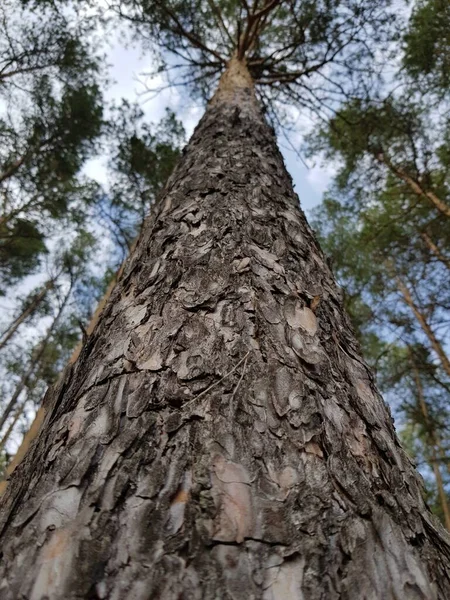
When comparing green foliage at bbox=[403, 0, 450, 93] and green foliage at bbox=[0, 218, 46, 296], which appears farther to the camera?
green foliage at bbox=[0, 218, 46, 296]

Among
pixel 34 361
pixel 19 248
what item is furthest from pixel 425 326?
pixel 34 361

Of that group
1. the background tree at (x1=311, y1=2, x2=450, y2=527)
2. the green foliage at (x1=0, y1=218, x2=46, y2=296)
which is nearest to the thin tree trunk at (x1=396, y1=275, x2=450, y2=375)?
the background tree at (x1=311, y1=2, x2=450, y2=527)

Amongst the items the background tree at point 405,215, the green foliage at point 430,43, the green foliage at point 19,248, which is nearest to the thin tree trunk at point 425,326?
the background tree at point 405,215

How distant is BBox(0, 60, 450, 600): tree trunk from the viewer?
62 centimetres

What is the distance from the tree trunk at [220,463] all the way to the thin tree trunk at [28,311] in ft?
35.7

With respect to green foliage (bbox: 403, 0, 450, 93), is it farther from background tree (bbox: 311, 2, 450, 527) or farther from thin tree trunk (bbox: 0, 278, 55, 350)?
thin tree trunk (bbox: 0, 278, 55, 350)

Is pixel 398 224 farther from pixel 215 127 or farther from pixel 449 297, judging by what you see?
pixel 215 127

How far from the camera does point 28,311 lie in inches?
462

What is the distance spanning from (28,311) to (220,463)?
40.0 feet

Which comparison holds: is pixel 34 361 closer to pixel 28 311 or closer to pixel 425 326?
pixel 28 311

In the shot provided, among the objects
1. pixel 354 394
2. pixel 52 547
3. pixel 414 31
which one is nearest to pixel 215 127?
pixel 354 394

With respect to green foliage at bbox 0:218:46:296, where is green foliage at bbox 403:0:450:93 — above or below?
above

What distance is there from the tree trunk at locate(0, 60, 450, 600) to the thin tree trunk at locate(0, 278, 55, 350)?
10.9m

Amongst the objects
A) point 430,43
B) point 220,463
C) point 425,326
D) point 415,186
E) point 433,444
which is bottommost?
point 220,463
